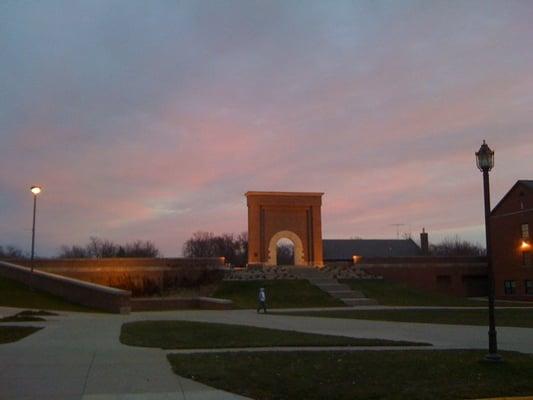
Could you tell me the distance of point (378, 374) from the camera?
11.3 m

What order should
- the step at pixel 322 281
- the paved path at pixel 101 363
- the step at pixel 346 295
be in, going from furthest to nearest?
the step at pixel 322 281, the step at pixel 346 295, the paved path at pixel 101 363

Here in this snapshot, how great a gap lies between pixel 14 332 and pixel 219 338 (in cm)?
648

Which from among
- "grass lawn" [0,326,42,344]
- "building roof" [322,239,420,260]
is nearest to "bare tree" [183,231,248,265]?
"building roof" [322,239,420,260]

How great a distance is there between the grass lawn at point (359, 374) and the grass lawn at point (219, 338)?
6.88 ft

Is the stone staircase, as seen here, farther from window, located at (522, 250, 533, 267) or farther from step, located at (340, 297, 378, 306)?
window, located at (522, 250, 533, 267)

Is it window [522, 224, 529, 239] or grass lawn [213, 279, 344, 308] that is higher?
window [522, 224, 529, 239]

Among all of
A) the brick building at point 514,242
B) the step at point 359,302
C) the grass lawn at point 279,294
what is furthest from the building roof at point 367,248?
the step at point 359,302

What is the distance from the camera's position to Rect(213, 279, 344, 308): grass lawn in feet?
139

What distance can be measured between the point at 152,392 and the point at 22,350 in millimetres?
6202

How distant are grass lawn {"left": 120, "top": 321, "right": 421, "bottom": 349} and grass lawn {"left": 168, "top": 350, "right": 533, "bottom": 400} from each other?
2098mm

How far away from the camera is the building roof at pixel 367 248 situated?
9575 cm

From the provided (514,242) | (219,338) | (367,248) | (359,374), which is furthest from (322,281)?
(367,248)

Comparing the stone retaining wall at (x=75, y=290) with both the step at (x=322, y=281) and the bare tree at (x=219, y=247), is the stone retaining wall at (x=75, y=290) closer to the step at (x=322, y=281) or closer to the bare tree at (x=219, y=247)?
the step at (x=322, y=281)

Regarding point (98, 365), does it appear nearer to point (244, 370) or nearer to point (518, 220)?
point (244, 370)
